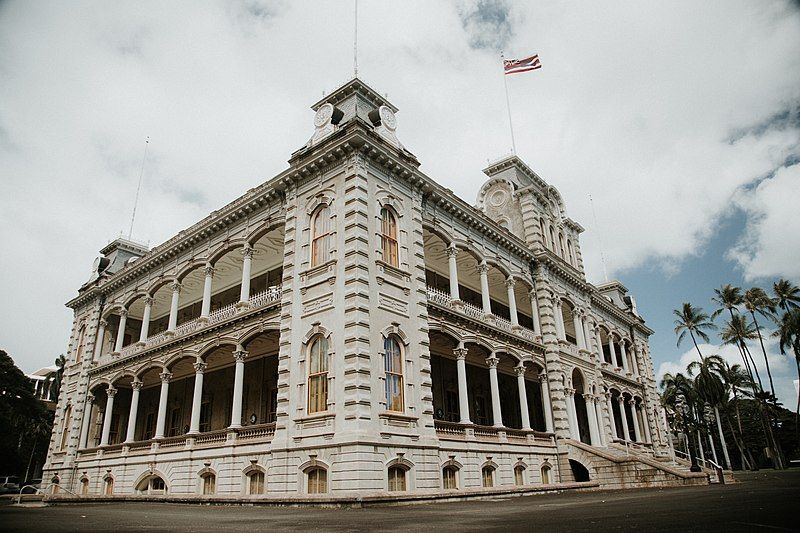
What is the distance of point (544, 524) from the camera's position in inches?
288

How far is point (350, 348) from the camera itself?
15.9 m

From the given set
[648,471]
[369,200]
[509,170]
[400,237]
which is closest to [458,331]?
[400,237]

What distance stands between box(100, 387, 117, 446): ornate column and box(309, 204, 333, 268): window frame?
1633 centimetres

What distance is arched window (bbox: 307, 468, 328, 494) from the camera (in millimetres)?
15356

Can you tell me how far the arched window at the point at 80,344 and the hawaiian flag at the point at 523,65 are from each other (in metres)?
29.6

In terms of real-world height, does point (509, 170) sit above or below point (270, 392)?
above

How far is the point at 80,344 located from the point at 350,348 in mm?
24601

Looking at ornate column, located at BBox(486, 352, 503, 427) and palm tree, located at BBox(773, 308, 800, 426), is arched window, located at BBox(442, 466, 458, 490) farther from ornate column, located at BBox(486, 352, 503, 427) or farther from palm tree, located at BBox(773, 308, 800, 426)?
palm tree, located at BBox(773, 308, 800, 426)

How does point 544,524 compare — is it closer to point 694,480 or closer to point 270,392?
point 694,480

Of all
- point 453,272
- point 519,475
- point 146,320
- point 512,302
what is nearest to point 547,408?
point 519,475

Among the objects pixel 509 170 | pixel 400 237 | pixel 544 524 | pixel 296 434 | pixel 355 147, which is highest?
pixel 509 170

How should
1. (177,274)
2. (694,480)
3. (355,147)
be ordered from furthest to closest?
1. (177,274)
2. (694,480)
3. (355,147)

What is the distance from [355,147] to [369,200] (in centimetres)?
195

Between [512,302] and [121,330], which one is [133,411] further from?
[512,302]
